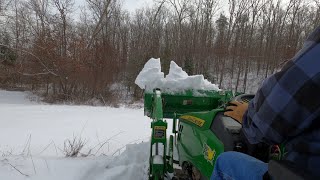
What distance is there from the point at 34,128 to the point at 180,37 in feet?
106

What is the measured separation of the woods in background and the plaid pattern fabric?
69.7 feet

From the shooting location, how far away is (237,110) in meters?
2.37

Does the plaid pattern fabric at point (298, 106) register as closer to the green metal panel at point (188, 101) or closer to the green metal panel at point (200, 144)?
the green metal panel at point (200, 144)

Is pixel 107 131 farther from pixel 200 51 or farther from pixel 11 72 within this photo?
pixel 200 51

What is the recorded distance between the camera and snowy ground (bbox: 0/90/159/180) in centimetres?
410

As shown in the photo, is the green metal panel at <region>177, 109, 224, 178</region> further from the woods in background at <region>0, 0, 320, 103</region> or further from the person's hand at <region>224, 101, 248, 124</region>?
the woods in background at <region>0, 0, 320, 103</region>

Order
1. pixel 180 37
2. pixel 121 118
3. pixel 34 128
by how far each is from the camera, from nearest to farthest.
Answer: pixel 34 128
pixel 121 118
pixel 180 37

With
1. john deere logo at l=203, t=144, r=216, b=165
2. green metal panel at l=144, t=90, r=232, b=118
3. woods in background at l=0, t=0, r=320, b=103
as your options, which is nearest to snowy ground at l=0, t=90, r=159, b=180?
green metal panel at l=144, t=90, r=232, b=118

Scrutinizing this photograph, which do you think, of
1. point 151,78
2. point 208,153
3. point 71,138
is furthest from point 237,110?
point 71,138

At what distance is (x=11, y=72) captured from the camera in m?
Answer: 25.8

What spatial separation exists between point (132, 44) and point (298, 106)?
38.4 meters

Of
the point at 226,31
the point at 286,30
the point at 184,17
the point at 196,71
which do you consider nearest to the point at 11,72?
the point at 196,71

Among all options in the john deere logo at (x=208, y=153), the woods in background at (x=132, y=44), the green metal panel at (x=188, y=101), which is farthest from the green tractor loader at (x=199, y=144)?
the woods in background at (x=132, y=44)

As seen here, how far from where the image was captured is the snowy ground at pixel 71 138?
4098 millimetres
